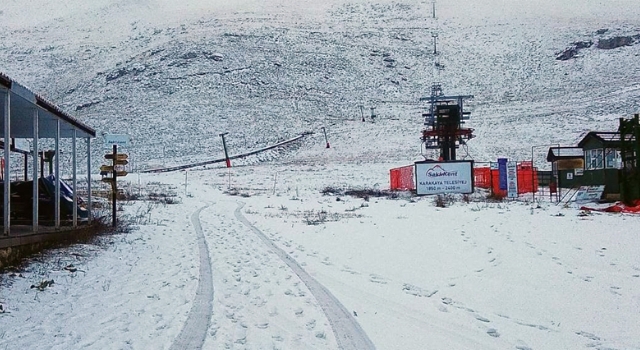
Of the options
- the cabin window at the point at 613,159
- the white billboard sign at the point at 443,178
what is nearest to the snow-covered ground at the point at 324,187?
the white billboard sign at the point at 443,178

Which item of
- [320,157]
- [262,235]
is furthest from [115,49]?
[262,235]

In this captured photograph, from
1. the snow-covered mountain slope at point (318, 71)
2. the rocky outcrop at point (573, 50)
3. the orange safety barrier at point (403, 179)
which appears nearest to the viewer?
the orange safety barrier at point (403, 179)

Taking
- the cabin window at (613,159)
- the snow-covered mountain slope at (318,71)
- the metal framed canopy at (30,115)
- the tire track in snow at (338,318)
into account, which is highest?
the snow-covered mountain slope at (318,71)

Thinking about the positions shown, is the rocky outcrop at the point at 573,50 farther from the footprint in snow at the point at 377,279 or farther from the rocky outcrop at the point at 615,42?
the footprint in snow at the point at 377,279

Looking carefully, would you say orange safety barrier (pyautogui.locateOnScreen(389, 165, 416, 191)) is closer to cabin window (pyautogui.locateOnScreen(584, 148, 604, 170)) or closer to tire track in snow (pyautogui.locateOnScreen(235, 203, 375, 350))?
cabin window (pyautogui.locateOnScreen(584, 148, 604, 170))

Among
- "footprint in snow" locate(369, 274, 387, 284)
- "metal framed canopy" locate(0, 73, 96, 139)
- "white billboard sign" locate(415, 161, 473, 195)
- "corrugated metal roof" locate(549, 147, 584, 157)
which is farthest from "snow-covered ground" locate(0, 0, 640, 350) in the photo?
"corrugated metal roof" locate(549, 147, 584, 157)

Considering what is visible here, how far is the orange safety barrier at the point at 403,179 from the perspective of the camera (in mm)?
34281

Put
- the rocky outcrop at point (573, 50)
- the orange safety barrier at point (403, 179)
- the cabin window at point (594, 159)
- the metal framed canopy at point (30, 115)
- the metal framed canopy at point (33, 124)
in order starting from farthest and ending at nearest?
the rocky outcrop at point (573, 50) → the orange safety barrier at point (403, 179) → the cabin window at point (594, 159) → the metal framed canopy at point (30, 115) → the metal framed canopy at point (33, 124)

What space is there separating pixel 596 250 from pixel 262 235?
7602 millimetres

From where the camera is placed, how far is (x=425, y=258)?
1093 cm

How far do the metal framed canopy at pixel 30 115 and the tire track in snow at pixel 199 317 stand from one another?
388cm

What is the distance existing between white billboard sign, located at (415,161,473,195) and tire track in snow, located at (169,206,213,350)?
20.1 meters

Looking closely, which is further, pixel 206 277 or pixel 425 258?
pixel 425 258

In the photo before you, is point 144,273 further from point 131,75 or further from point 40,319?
point 131,75
